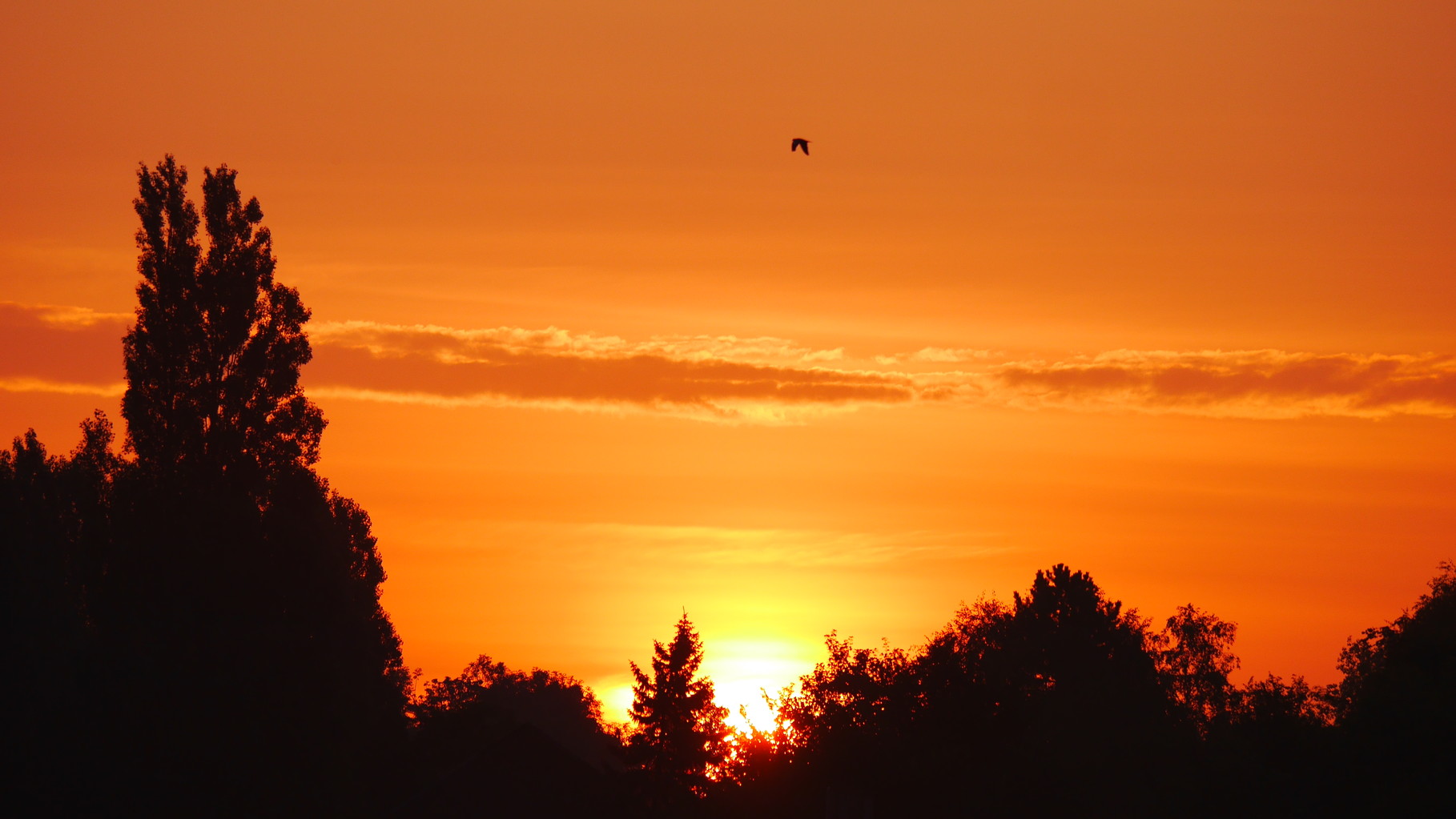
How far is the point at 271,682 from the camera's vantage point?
3638 cm

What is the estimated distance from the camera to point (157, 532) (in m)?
37.6

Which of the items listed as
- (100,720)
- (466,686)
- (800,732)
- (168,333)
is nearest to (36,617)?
(100,720)

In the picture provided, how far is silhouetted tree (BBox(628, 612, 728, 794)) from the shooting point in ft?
265

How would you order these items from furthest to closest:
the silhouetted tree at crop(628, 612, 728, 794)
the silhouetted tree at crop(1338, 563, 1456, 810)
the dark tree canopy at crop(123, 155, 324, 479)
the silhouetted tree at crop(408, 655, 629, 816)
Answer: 1. the silhouetted tree at crop(628, 612, 728, 794)
2. the silhouetted tree at crop(408, 655, 629, 816)
3. the dark tree canopy at crop(123, 155, 324, 479)
4. the silhouetted tree at crop(1338, 563, 1456, 810)

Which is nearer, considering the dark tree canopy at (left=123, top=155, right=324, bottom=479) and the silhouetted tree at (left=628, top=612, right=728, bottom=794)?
the dark tree canopy at (left=123, top=155, right=324, bottom=479)

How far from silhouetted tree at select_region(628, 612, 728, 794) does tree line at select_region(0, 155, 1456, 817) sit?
101 feet

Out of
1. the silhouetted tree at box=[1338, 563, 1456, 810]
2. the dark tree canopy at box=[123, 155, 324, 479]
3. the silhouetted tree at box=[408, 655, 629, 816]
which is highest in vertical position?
the dark tree canopy at box=[123, 155, 324, 479]

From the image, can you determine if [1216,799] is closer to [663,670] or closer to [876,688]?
[876,688]

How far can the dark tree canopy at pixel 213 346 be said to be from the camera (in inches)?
1660

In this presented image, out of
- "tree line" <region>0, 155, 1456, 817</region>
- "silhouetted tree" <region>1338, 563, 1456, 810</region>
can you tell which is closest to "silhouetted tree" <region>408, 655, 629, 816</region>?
"tree line" <region>0, 155, 1456, 817</region>

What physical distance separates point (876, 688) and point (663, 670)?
4410cm

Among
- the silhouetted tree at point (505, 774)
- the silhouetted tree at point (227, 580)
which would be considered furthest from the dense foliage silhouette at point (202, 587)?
the silhouetted tree at point (505, 774)

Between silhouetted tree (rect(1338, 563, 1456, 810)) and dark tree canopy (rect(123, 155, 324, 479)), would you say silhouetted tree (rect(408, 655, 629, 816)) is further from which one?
silhouetted tree (rect(1338, 563, 1456, 810))

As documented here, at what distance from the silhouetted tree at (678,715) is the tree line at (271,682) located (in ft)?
101
